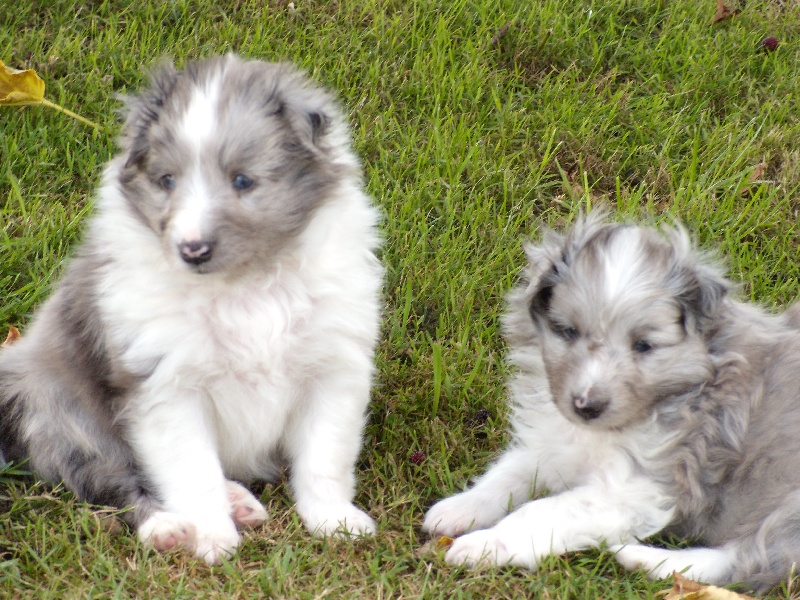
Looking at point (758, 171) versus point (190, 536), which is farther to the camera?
point (758, 171)

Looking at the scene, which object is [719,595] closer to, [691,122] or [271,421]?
[271,421]

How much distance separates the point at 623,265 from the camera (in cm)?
402

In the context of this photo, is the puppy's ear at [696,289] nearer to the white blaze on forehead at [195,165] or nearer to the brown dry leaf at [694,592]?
→ the brown dry leaf at [694,592]

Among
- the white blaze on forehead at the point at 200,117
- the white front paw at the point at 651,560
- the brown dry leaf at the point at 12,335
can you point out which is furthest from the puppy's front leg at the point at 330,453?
the brown dry leaf at the point at 12,335

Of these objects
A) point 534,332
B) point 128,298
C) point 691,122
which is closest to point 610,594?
point 534,332

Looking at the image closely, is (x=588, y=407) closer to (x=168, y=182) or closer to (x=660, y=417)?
(x=660, y=417)

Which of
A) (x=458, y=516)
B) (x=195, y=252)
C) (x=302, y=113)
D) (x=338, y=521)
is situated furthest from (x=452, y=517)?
(x=302, y=113)

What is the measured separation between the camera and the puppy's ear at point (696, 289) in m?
4.04

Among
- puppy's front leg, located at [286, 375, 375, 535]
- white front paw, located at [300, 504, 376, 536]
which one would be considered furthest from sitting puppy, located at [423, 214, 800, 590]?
puppy's front leg, located at [286, 375, 375, 535]

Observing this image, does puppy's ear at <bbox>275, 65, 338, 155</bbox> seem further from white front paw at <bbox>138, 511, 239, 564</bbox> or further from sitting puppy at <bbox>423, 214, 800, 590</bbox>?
white front paw at <bbox>138, 511, 239, 564</bbox>

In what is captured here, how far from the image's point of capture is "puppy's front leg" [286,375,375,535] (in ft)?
14.2

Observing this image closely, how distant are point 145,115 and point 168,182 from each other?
0.29 meters

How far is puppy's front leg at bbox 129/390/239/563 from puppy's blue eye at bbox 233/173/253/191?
83cm

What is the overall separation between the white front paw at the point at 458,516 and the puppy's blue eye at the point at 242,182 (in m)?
1.53
